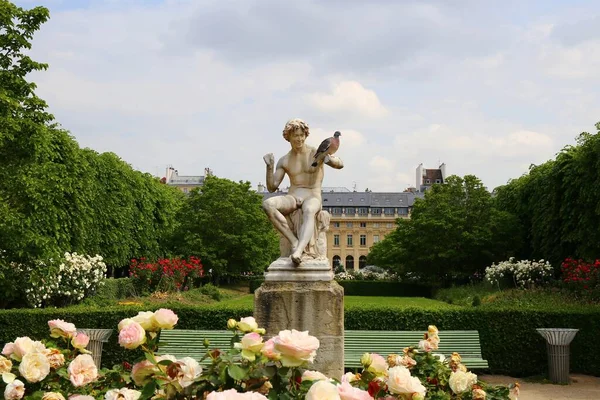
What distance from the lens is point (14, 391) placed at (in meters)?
3.00

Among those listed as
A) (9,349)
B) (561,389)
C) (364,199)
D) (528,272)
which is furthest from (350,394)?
(364,199)

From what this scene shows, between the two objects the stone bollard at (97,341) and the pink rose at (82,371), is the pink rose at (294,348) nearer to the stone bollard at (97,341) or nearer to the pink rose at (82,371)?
the pink rose at (82,371)

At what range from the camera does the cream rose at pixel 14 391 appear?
9.77 feet

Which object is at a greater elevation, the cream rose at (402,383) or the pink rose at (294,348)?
the pink rose at (294,348)

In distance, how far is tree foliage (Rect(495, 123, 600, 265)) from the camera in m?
23.7

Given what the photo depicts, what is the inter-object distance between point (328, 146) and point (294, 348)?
15.5ft

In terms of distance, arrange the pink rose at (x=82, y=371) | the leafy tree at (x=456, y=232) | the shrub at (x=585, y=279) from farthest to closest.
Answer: the leafy tree at (x=456, y=232)
the shrub at (x=585, y=279)
the pink rose at (x=82, y=371)

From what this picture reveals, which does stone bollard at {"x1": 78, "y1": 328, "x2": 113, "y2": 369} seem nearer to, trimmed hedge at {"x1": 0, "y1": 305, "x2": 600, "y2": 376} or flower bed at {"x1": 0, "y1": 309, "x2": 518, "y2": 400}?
trimmed hedge at {"x1": 0, "y1": 305, "x2": 600, "y2": 376}

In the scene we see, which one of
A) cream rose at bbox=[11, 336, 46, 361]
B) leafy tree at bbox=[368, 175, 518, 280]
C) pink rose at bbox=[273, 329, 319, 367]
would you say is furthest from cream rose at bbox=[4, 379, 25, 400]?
leafy tree at bbox=[368, 175, 518, 280]

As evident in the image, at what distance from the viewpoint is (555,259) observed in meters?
28.1

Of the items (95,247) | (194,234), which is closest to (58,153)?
(95,247)

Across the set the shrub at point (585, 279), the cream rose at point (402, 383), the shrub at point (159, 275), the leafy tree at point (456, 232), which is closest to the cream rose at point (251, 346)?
the cream rose at point (402, 383)

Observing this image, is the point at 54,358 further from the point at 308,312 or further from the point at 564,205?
the point at 564,205

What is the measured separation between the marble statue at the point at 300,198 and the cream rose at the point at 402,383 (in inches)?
165
